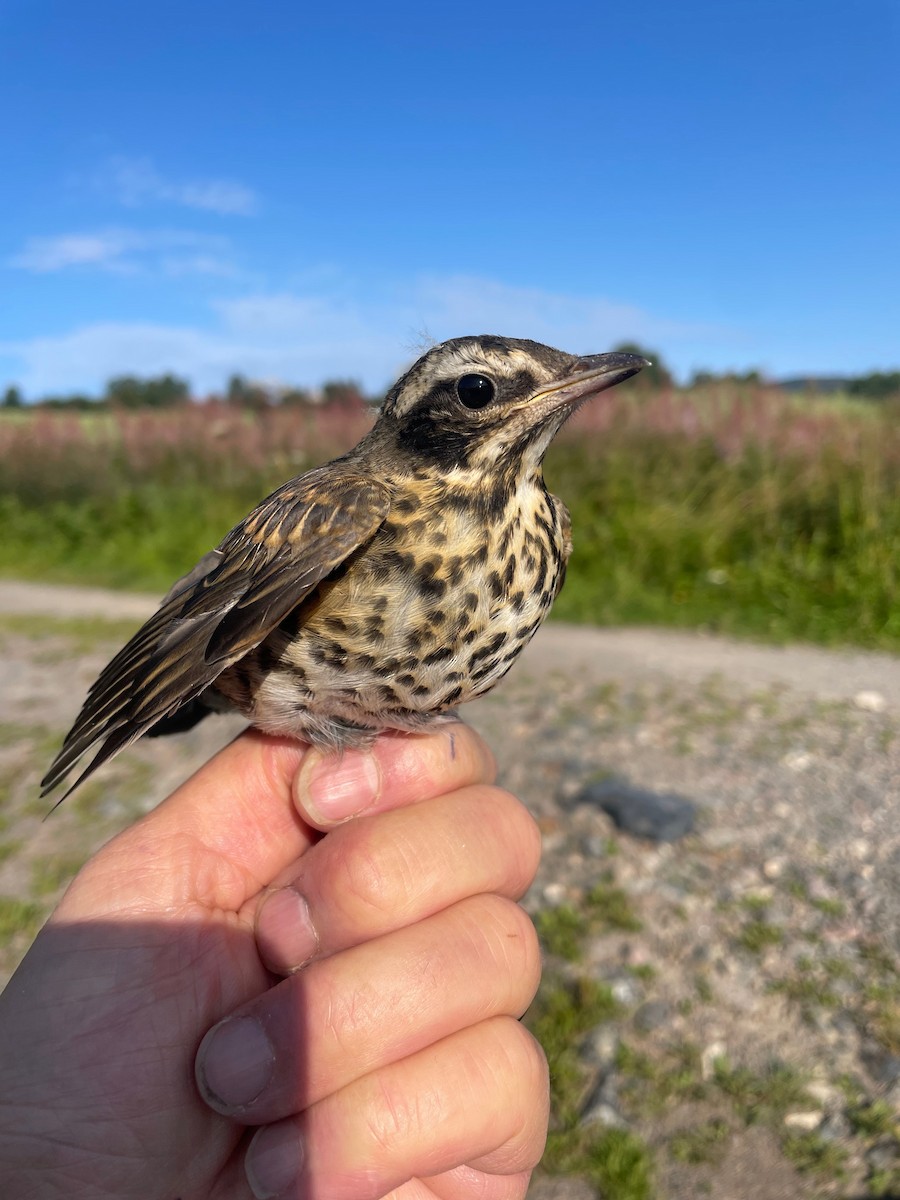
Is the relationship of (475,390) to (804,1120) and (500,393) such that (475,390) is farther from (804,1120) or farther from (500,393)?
(804,1120)

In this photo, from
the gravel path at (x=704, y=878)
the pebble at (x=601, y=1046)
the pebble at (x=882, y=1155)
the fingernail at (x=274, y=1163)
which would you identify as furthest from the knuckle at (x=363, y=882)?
the pebble at (x=882, y=1155)

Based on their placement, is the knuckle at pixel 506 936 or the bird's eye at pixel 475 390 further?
the bird's eye at pixel 475 390

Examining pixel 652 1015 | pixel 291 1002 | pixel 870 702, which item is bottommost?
pixel 652 1015

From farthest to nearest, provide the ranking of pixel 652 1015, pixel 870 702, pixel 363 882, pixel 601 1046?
pixel 870 702 → pixel 652 1015 → pixel 601 1046 → pixel 363 882

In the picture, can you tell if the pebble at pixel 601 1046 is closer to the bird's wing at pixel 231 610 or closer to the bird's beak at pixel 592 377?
the bird's wing at pixel 231 610

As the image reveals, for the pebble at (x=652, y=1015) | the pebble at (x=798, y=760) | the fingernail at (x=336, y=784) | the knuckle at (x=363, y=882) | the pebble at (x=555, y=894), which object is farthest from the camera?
the pebble at (x=798, y=760)

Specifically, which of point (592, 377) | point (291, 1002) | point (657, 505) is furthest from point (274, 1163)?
point (657, 505)

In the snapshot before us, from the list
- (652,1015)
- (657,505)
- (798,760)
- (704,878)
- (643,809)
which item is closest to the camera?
(652,1015)
